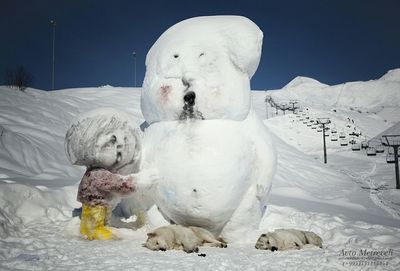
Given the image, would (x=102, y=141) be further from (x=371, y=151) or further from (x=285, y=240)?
(x=371, y=151)

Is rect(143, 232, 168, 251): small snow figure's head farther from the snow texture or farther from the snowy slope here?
the snowy slope

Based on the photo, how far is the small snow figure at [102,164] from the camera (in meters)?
4.40

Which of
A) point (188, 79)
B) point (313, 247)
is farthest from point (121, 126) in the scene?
point (313, 247)

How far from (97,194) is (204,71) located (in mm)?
2176

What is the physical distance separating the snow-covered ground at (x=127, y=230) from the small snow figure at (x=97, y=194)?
234mm

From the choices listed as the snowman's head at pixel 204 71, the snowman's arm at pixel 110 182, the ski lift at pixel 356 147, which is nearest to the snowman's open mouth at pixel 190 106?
the snowman's head at pixel 204 71

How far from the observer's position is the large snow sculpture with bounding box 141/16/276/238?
4449mm

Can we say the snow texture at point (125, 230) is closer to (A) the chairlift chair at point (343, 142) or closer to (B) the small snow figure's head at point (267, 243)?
(B) the small snow figure's head at point (267, 243)

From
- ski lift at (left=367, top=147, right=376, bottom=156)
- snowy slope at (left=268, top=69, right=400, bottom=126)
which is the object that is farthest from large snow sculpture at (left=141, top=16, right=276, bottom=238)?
→ snowy slope at (left=268, top=69, right=400, bottom=126)

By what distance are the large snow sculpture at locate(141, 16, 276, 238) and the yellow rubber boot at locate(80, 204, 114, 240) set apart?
0.78m

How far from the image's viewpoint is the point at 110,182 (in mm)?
4449

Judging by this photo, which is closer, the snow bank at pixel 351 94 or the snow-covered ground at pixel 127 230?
the snow-covered ground at pixel 127 230

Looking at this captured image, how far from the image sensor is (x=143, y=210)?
5016 mm

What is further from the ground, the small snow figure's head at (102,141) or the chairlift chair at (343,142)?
the small snow figure's head at (102,141)
